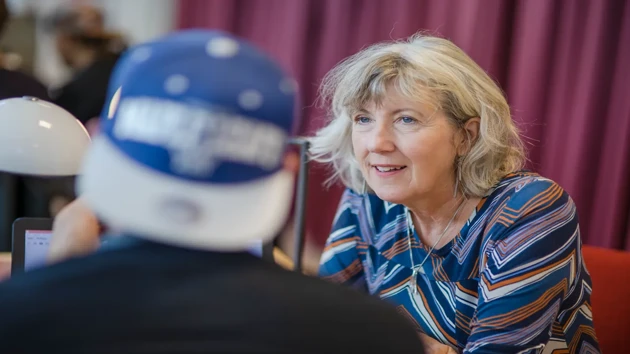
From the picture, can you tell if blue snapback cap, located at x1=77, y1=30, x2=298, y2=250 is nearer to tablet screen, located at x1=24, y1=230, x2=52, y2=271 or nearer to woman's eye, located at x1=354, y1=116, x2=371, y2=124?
tablet screen, located at x1=24, y1=230, x2=52, y2=271

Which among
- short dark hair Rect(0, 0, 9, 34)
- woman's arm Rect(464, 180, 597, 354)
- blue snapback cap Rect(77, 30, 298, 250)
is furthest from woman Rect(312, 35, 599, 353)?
short dark hair Rect(0, 0, 9, 34)

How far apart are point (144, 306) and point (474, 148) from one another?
1.03 meters

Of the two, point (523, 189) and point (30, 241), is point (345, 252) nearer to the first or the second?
point (523, 189)

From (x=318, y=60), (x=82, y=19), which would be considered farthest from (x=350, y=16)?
(x=82, y=19)

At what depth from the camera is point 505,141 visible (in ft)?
5.10

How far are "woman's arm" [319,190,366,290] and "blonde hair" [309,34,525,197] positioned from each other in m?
0.28

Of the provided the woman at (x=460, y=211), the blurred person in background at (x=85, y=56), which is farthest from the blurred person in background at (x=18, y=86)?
the woman at (x=460, y=211)

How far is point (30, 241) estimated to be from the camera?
4.39ft

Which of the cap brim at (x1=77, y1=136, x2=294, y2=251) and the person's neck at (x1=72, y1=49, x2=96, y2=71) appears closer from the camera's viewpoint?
the cap brim at (x1=77, y1=136, x2=294, y2=251)

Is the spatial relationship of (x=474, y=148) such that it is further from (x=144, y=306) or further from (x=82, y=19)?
(x=82, y=19)

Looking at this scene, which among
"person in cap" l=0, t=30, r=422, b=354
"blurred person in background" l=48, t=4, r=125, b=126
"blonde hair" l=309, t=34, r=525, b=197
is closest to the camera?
"person in cap" l=0, t=30, r=422, b=354

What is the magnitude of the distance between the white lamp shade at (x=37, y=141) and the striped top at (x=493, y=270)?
75 centimetres

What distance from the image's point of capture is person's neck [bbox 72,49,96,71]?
263 centimetres

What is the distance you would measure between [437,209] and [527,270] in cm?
29
